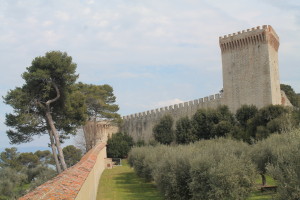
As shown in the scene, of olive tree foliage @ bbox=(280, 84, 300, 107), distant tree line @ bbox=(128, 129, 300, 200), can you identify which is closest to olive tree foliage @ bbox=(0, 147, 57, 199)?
distant tree line @ bbox=(128, 129, 300, 200)

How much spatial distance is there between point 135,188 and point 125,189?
0.86 metres

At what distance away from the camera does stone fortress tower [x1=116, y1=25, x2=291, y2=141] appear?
104ft

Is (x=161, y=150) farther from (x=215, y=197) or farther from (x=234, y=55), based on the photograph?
(x=234, y=55)

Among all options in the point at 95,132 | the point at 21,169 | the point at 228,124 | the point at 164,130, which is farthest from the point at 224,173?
the point at 21,169

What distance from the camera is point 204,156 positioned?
43.8 ft

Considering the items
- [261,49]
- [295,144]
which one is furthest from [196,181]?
[261,49]

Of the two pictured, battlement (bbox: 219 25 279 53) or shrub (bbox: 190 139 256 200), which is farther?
battlement (bbox: 219 25 279 53)

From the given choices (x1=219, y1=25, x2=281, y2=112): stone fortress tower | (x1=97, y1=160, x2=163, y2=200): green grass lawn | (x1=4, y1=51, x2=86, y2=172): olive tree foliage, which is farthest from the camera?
(x1=219, y1=25, x2=281, y2=112): stone fortress tower

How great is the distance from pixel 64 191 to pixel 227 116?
89.6 ft

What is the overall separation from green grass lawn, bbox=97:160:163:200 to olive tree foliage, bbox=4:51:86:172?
3162 mm

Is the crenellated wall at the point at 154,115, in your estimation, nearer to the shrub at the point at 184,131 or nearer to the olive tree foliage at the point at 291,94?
the shrub at the point at 184,131

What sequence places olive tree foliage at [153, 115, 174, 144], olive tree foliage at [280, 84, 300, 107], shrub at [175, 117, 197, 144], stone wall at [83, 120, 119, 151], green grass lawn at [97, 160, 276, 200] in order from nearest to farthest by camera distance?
green grass lawn at [97, 160, 276, 200] → shrub at [175, 117, 197, 144] → olive tree foliage at [153, 115, 174, 144] → stone wall at [83, 120, 119, 151] → olive tree foliage at [280, 84, 300, 107]

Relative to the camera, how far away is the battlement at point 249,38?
3198 cm

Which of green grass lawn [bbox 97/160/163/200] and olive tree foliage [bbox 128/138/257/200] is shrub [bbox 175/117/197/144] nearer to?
green grass lawn [bbox 97/160/163/200]
